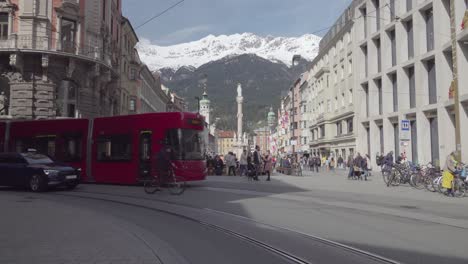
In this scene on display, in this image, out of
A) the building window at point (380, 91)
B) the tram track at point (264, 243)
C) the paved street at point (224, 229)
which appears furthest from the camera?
the building window at point (380, 91)

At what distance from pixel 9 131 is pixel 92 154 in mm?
6390

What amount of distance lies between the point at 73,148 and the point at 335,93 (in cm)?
4040

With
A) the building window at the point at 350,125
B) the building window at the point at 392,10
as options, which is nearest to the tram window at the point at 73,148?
the building window at the point at 392,10

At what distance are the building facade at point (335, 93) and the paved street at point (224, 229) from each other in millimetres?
36381

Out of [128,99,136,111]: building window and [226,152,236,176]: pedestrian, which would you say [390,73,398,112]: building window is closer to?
[226,152,236,176]: pedestrian

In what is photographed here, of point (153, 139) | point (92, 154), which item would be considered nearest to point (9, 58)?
point (92, 154)

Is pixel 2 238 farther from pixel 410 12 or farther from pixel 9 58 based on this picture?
pixel 410 12

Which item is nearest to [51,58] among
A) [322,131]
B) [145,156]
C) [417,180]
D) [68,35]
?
[68,35]

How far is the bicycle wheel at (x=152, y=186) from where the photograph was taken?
17594mm

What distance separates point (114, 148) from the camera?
21.3 m

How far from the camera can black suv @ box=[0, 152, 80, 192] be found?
18031 mm

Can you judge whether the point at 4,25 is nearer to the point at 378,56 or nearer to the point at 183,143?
the point at 183,143

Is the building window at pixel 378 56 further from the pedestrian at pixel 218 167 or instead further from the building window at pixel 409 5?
the pedestrian at pixel 218 167

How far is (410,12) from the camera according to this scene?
119 ft
